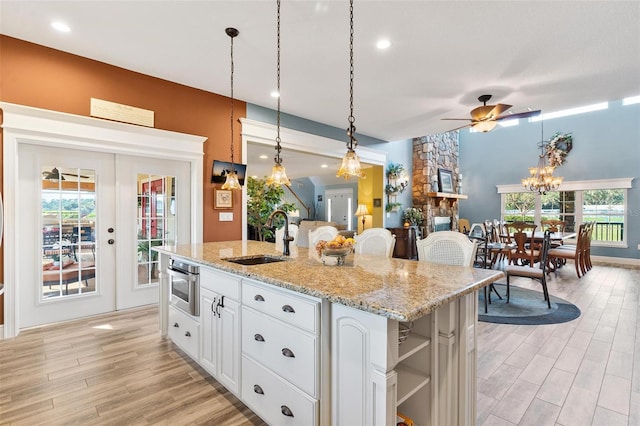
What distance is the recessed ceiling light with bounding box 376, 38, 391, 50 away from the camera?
2980 mm

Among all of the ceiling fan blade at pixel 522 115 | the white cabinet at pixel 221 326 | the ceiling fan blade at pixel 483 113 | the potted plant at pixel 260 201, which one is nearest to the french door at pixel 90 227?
the potted plant at pixel 260 201

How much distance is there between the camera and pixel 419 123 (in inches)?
223

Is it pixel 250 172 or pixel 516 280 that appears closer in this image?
pixel 516 280

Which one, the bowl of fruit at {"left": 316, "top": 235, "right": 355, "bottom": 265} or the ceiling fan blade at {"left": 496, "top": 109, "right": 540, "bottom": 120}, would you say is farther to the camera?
the ceiling fan blade at {"left": 496, "top": 109, "right": 540, "bottom": 120}

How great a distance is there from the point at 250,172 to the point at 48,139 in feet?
22.6

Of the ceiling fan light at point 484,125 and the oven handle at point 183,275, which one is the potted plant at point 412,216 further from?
the oven handle at point 183,275

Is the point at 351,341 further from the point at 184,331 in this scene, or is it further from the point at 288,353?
the point at 184,331

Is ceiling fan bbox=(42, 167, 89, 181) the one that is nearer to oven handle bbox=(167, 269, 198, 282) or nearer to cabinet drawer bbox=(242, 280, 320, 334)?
oven handle bbox=(167, 269, 198, 282)

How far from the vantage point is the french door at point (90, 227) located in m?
3.21

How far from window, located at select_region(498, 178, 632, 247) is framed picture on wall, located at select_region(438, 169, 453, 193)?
1454 mm

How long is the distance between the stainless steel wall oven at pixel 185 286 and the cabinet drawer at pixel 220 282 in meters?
0.10

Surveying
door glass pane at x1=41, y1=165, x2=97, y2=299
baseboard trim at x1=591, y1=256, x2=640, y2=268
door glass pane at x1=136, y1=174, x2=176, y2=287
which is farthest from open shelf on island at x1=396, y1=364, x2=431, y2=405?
baseboard trim at x1=591, y1=256, x2=640, y2=268

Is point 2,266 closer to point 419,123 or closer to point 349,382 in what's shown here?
point 349,382

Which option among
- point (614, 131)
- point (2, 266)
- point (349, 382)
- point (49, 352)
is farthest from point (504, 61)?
point (614, 131)
